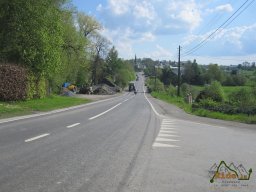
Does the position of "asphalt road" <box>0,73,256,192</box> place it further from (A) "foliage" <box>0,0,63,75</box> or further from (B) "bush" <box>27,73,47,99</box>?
(A) "foliage" <box>0,0,63,75</box>

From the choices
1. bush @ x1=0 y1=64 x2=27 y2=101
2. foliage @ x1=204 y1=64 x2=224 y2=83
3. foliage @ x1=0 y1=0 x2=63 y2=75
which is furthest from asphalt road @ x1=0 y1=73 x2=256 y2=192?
Result: foliage @ x1=204 y1=64 x2=224 y2=83

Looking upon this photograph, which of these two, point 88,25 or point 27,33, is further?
point 88,25

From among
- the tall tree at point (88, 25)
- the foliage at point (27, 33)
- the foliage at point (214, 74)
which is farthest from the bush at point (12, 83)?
the foliage at point (214, 74)

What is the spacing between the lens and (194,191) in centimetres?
694

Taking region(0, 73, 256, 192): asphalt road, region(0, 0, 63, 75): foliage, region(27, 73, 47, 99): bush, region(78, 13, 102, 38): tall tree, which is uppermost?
region(78, 13, 102, 38): tall tree

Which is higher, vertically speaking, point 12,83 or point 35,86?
point 12,83

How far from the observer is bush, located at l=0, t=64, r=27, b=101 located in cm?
3055

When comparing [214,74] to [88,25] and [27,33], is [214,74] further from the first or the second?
[27,33]

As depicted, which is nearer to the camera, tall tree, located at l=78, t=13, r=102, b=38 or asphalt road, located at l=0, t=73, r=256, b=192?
asphalt road, located at l=0, t=73, r=256, b=192

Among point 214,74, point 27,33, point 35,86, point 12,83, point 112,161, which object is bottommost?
point 112,161

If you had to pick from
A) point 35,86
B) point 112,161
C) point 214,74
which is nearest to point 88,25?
point 35,86

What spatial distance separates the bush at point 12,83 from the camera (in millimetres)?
30547

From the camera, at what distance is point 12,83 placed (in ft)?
103

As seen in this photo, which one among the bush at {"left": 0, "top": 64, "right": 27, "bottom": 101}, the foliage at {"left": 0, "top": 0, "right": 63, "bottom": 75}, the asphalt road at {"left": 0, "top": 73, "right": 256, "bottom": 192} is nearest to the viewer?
the asphalt road at {"left": 0, "top": 73, "right": 256, "bottom": 192}
